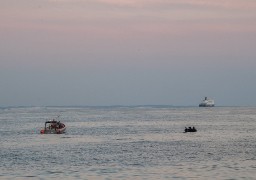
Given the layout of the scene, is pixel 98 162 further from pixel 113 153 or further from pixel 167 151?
pixel 167 151

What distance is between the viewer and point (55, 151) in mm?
63250

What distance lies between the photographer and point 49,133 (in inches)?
4021

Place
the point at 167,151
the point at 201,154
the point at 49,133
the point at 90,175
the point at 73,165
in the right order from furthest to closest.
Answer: the point at 49,133
the point at 167,151
the point at 201,154
the point at 73,165
the point at 90,175

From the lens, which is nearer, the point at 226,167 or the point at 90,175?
the point at 90,175

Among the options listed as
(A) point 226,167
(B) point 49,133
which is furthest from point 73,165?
(B) point 49,133

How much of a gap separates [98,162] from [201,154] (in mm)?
12060

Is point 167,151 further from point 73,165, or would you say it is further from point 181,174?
point 181,174

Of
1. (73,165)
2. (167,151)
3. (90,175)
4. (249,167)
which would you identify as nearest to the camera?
(90,175)

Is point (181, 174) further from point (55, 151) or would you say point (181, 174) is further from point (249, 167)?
point (55, 151)

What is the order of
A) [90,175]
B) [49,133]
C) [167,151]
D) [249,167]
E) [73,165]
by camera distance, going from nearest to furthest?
1. [90,175]
2. [249,167]
3. [73,165]
4. [167,151]
5. [49,133]

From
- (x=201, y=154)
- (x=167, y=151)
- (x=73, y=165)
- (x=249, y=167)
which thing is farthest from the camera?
(x=167, y=151)

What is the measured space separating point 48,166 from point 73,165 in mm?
2137

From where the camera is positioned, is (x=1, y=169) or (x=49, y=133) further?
(x=49, y=133)

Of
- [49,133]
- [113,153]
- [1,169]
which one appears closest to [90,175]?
[1,169]
